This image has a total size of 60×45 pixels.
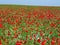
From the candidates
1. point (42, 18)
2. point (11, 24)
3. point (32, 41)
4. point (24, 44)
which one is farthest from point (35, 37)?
point (42, 18)

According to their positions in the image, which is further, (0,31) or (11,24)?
(11,24)

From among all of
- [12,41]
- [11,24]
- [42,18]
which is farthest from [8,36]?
[42,18]

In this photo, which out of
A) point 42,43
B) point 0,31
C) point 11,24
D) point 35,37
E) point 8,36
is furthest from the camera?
point 11,24

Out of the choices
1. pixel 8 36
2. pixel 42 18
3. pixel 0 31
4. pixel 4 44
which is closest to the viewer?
pixel 4 44

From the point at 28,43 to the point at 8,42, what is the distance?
1.43 ft

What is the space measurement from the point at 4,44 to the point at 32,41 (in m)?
0.62

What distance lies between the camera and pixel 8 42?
5285mm

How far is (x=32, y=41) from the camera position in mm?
5324

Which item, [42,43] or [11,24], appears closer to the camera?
[42,43]

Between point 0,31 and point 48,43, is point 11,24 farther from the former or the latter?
point 48,43

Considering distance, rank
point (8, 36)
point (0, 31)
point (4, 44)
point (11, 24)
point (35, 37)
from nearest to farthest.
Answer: point (4, 44) < point (35, 37) < point (8, 36) < point (0, 31) < point (11, 24)

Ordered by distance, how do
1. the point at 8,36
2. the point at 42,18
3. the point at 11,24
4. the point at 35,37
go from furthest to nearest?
the point at 42,18, the point at 11,24, the point at 8,36, the point at 35,37

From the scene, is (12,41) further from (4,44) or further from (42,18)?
(42,18)

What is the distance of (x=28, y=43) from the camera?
5.18 m
